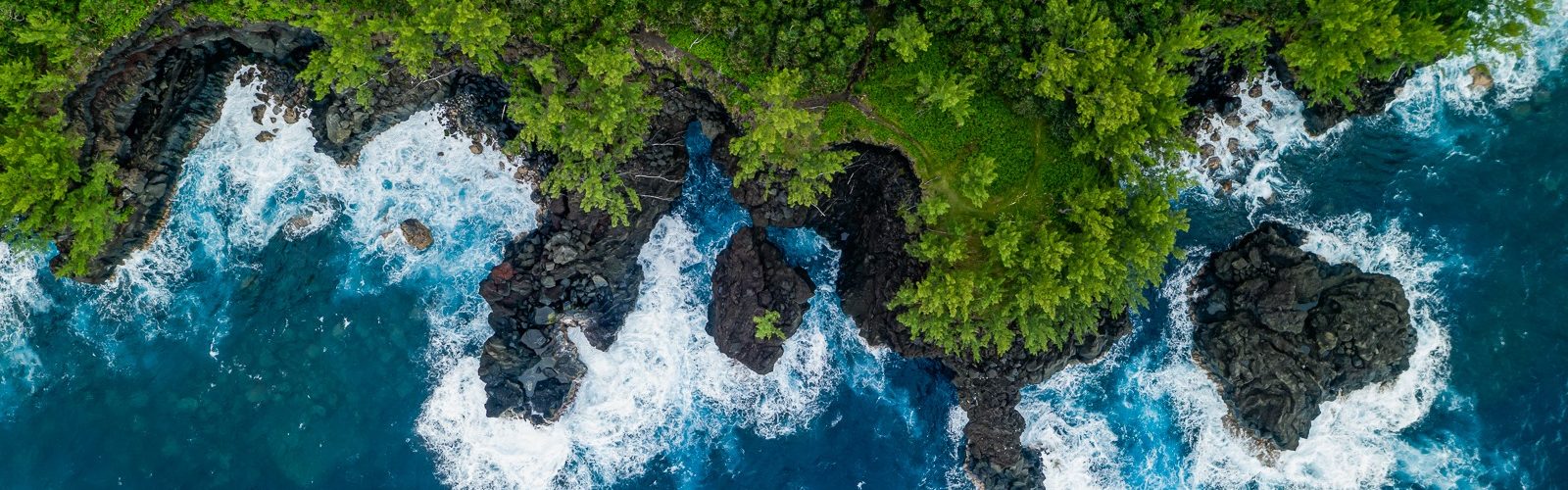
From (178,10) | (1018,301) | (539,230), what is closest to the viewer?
(1018,301)

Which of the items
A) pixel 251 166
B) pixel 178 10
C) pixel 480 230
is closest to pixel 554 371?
pixel 480 230

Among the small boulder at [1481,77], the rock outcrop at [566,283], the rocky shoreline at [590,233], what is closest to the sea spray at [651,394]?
the rock outcrop at [566,283]

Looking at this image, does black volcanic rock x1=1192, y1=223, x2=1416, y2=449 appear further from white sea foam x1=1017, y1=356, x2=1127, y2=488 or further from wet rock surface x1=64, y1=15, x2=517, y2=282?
wet rock surface x1=64, y1=15, x2=517, y2=282

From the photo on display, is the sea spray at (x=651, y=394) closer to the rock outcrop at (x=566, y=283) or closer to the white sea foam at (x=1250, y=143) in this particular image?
the rock outcrop at (x=566, y=283)

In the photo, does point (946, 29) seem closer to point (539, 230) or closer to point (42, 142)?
point (539, 230)

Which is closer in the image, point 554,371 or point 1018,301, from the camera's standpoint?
point 1018,301

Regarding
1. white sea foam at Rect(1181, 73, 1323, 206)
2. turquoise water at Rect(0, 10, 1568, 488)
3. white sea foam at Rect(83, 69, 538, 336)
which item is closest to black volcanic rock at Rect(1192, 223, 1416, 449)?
turquoise water at Rect(0, 10, 1568, 488)
